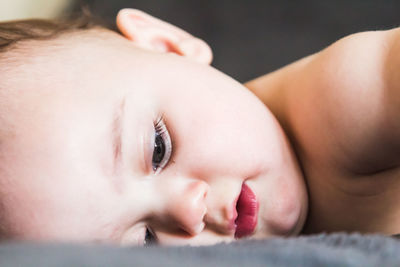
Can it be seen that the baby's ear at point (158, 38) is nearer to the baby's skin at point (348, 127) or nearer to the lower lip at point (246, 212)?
the baby's skin at point (348, 127)

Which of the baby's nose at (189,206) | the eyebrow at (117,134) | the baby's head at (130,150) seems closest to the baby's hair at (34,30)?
the baby's head at (130,150)

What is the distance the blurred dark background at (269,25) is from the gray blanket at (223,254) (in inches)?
33.2

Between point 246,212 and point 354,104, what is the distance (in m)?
0.24

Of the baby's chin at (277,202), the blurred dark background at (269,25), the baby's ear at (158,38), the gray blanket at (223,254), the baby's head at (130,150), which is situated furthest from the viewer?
the blurred dark background at (269,25)

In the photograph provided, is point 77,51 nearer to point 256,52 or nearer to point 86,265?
point 86,265

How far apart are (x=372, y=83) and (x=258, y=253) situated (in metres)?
0.37

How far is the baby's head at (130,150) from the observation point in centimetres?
65

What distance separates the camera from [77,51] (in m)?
0.79

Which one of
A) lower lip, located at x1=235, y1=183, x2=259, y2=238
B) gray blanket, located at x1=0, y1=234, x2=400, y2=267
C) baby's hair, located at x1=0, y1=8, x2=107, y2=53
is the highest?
baby's hair, located at x1=0, y1=8, x2=107, y2=53

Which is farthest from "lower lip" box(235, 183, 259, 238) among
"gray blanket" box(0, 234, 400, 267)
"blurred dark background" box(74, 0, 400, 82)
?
"blurred dark background" box(74, 0, 400, 82)

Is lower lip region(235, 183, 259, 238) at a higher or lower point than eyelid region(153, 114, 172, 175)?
lower

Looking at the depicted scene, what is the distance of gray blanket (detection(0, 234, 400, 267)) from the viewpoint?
40 cm

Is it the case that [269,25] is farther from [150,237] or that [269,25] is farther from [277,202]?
[150,237]

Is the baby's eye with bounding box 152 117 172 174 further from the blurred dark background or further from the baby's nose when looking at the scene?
the blurred dark background
